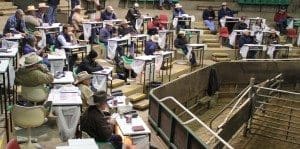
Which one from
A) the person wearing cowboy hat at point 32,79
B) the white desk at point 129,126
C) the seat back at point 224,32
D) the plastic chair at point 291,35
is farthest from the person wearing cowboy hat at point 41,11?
the plastic chair at point 291,35

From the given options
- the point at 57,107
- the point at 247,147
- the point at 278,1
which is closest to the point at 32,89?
the point at 57,107

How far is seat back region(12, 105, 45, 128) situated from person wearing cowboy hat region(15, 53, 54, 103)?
955 millimetres

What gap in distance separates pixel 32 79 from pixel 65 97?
751 millimetres

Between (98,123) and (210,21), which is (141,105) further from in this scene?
(210,21)

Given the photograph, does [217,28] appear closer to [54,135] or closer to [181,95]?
[181,95]

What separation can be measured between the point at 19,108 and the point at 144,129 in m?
2.13

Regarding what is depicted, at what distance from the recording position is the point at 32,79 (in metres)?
8.79

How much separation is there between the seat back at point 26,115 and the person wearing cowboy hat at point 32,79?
3.13 ft

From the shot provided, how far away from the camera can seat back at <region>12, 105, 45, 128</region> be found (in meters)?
7.87

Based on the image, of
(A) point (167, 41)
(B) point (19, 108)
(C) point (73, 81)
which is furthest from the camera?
(A) point (167, 41)

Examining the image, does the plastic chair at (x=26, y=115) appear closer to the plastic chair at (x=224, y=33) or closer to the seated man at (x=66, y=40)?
the seated man at (x=66, y=40)

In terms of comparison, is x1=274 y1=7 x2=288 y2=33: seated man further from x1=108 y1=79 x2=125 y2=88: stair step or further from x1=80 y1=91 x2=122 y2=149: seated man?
x1=80 y1=91 x2=122 y2=149: seated man

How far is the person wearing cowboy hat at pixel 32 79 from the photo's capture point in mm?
8773

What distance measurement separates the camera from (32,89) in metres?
8.89
